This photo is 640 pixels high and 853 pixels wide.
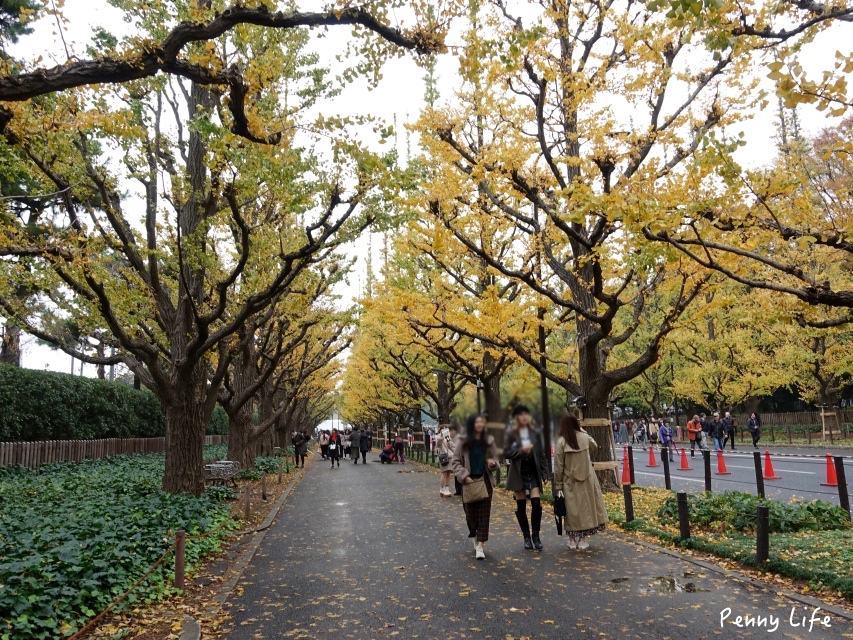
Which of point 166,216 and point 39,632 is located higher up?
point 166,216

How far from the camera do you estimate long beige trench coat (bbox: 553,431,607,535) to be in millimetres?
7852

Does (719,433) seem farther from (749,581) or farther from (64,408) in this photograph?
(64,408)

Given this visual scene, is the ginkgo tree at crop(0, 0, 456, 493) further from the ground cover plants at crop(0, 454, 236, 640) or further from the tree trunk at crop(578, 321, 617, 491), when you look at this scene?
the tree trunk at crop(578, 321, 617, 491)

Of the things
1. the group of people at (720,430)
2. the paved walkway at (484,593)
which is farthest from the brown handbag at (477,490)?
the group of people at (720,430)

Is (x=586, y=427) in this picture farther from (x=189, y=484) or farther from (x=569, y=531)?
(x=189, y=484)

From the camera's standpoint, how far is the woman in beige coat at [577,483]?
7.84 metres

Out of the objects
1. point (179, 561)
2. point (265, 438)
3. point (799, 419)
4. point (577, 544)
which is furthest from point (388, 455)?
point (179, 561)

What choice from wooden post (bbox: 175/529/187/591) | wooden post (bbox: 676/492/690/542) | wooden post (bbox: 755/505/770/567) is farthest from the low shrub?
wooden post (bbox: 175/529/187/591)

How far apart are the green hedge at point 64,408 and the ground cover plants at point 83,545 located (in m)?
5.18

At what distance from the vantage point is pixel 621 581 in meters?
6.46

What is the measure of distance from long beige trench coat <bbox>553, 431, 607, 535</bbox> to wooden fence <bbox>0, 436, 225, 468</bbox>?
45.7 feet

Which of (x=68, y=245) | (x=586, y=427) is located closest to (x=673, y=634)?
(x=586, y=427)

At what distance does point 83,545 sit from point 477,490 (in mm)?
4301

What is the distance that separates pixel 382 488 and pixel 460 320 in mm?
6328
